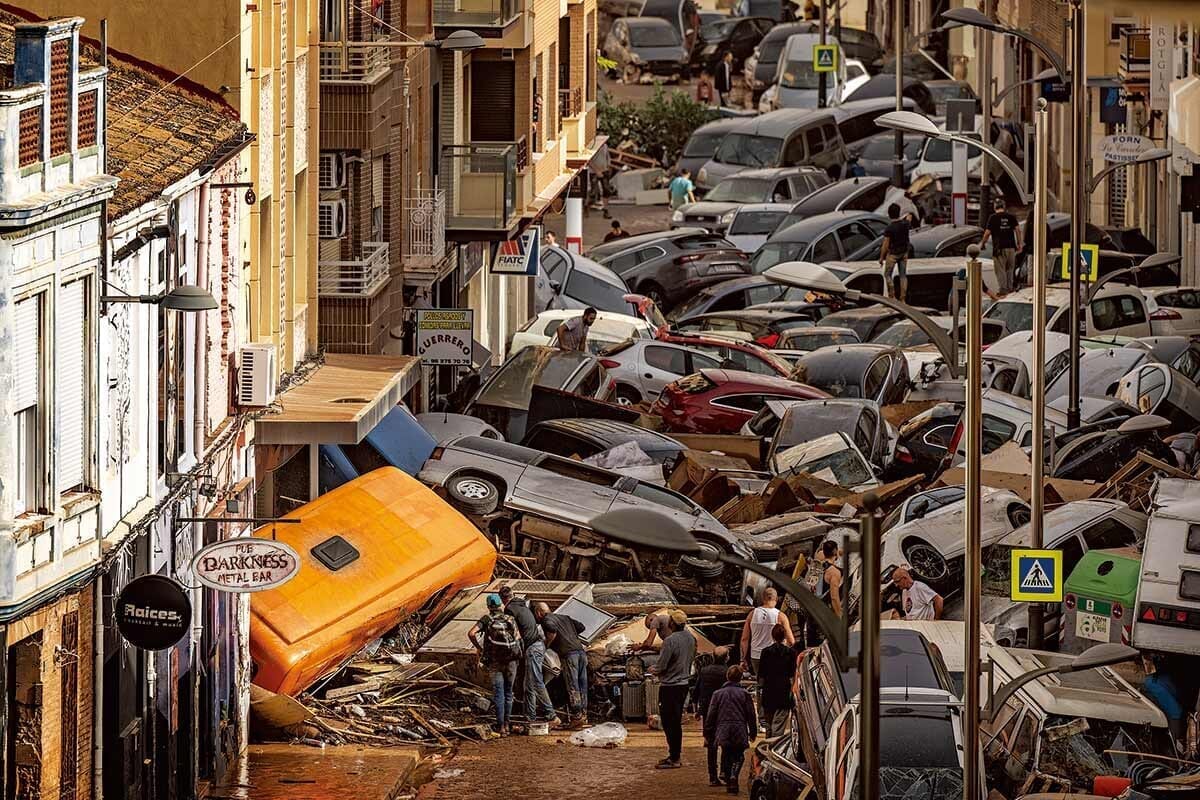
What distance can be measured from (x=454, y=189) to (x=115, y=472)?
59.5 feet

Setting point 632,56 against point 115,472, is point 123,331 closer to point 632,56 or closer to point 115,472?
point 115,472

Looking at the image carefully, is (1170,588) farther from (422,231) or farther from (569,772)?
(422,231)

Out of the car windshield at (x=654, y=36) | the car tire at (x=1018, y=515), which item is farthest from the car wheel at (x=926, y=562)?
the car windshield at (x=654, y=36)

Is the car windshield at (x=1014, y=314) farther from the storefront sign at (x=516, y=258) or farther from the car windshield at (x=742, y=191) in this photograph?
the car windshield at (x=742, y=191)

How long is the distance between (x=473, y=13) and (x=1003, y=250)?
561 inches

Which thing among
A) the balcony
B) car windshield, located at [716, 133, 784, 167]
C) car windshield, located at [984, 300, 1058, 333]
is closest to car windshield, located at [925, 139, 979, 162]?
car windshield, located at [716, 133, 784, 167]

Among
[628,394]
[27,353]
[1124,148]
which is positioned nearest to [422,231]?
[628,394]

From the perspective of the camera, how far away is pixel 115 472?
62.7 feet

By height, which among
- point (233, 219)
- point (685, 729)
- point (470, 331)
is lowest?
point (685, 729)

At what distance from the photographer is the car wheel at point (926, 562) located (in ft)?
90.3

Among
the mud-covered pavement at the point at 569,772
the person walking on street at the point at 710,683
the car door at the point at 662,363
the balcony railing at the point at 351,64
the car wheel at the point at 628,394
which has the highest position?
the balcony railing at the point at 351,64

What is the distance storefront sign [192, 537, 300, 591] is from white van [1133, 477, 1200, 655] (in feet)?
24.0

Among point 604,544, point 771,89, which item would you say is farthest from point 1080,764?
point 771,89

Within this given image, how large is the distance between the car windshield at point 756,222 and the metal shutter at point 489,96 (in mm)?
15730
